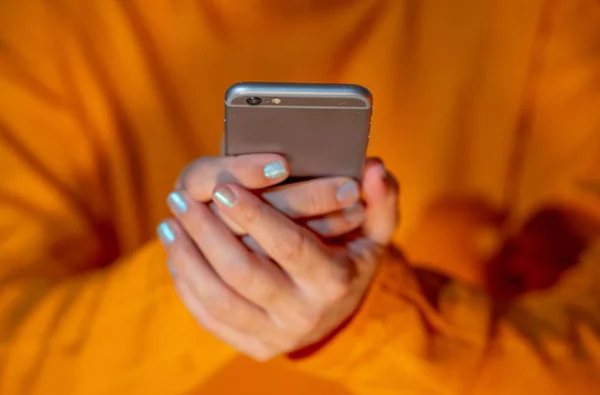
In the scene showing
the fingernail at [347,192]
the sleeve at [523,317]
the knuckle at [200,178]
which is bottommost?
the sleeve at [523,317]

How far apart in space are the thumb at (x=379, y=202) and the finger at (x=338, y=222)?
14mm

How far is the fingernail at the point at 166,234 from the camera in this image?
587 mm

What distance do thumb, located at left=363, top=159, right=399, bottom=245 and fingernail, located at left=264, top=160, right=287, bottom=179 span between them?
93 mm

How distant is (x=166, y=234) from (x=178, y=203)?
4cm

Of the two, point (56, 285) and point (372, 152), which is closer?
point (56, 285)

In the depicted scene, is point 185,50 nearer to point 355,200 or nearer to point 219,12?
point 219,12

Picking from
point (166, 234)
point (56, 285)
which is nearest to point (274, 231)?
point (166, 234)

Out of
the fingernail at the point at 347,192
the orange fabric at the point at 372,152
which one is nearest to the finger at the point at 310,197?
the fingernail at the point at 347,192

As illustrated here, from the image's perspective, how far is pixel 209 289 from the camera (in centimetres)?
56

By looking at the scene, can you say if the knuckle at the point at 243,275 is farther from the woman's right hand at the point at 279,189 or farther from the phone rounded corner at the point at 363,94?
the phone rounded corner at the point at 363,94

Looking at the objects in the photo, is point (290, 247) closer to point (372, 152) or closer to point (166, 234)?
point (166, 234)

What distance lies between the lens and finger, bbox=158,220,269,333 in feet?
1.85

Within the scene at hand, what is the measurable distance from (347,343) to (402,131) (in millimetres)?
289

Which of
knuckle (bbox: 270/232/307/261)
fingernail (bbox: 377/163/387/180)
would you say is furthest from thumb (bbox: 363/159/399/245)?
knuckle (bbox: 270/232/307/261)
